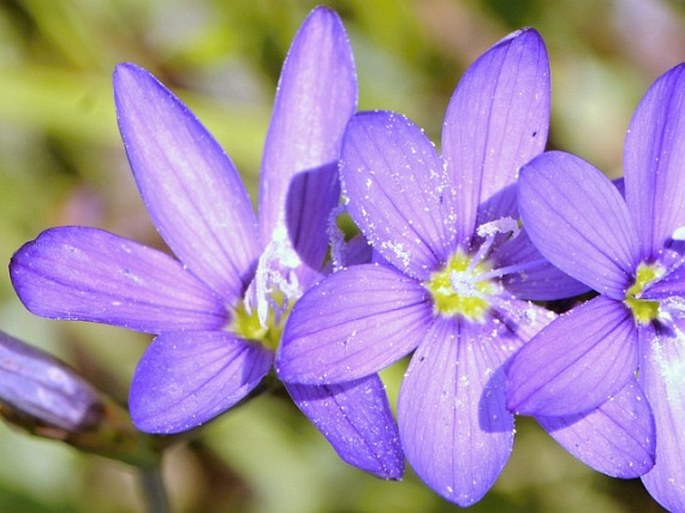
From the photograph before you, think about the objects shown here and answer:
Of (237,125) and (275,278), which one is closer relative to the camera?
(275,278)

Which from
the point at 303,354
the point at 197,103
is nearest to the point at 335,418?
the point at 303,354

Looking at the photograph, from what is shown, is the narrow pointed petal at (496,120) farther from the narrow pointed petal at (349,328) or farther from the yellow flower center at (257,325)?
the yellow flower center at (257,325)

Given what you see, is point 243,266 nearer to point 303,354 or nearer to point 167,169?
point 167,169

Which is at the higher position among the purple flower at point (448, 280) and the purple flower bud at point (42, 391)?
the purple flower at point (448, 280)

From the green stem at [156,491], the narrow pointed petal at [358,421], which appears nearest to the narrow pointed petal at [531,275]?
the narrow pointed petal at [358,421]

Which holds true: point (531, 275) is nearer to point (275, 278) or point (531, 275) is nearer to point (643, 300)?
point (643, 300)

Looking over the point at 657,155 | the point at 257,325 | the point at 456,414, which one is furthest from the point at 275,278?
the point at 657,155
